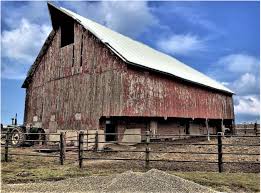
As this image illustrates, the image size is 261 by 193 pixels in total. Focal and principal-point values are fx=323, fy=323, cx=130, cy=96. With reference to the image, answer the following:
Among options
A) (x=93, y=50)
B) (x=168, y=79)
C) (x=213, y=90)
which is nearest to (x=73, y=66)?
(x=93, y=50)

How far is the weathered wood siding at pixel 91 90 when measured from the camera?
66.6 ft

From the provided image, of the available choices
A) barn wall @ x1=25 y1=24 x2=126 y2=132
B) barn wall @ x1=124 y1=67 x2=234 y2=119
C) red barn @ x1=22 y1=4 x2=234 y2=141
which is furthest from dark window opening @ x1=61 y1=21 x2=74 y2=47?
barn wall @ x1=124 y1=67 x2=234 y2=119

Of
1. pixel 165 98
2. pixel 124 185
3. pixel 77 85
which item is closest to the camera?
pixel 124 185

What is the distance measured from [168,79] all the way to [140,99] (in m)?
3.96

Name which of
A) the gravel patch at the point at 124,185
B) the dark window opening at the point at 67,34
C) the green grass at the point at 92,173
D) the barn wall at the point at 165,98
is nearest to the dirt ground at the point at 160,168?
the green grass at the point at 92,173

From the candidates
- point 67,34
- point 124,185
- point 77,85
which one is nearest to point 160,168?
point 124,185

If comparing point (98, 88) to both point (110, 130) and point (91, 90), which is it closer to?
point (91, 90)

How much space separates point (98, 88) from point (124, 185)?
13598 mm

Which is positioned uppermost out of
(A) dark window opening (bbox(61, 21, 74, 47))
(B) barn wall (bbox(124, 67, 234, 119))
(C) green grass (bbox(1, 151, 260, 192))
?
(A) dark window opening (bbox(61, 21, 74, 47))

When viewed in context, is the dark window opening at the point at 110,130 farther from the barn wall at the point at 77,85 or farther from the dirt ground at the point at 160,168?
the dirt ground at the point at 160,168

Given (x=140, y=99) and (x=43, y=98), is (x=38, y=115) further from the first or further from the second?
(x=140, y=99)

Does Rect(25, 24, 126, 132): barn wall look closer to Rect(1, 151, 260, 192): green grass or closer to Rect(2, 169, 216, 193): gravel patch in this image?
Rect(1, 151, 260, 192): green grass

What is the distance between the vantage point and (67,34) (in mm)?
24500

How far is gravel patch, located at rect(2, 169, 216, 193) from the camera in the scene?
302 inches
